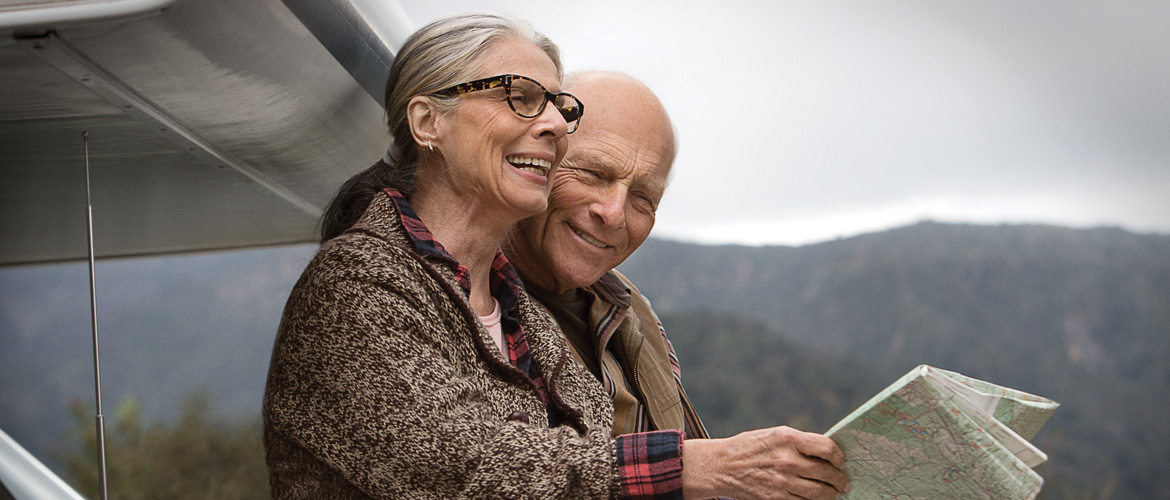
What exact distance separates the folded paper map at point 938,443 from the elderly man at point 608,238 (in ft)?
2.49

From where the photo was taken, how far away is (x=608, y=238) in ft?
6.71

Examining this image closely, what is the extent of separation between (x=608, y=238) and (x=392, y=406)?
37.0 inches

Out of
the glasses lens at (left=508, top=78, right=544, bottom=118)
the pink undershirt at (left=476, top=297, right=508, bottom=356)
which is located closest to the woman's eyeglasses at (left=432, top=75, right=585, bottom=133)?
the glasses lens at (left=508, top=78, right=544, bottom=118)

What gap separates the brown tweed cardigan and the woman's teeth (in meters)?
0.30

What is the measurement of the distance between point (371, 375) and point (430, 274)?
9.2 inches

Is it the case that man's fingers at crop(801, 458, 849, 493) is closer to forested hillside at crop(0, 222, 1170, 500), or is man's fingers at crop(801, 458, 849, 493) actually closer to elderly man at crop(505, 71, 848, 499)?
elderly man at crop(505, 71, 848, 499)

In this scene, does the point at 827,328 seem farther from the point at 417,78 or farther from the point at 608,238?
the point at 417,78

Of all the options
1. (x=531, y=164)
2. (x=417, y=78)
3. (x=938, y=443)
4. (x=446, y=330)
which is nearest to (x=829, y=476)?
(x=938, y=443)

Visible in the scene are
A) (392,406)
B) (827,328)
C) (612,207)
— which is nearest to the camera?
(392,406)

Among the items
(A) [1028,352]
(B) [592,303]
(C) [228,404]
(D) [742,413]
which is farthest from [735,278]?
(B) [592,303]

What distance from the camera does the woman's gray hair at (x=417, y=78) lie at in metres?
1.56

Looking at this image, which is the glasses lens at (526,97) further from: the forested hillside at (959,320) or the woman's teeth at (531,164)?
the forested hillside at (959,320)

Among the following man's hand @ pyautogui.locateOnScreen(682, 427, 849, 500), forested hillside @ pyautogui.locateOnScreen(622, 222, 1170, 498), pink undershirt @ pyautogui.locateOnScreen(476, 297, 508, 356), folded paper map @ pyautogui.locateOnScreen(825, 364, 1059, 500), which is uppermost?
folded paper map @ pyautogui.locateOnScreen(825, 364, 1059, 500)

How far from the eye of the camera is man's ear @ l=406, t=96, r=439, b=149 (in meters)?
1.56
